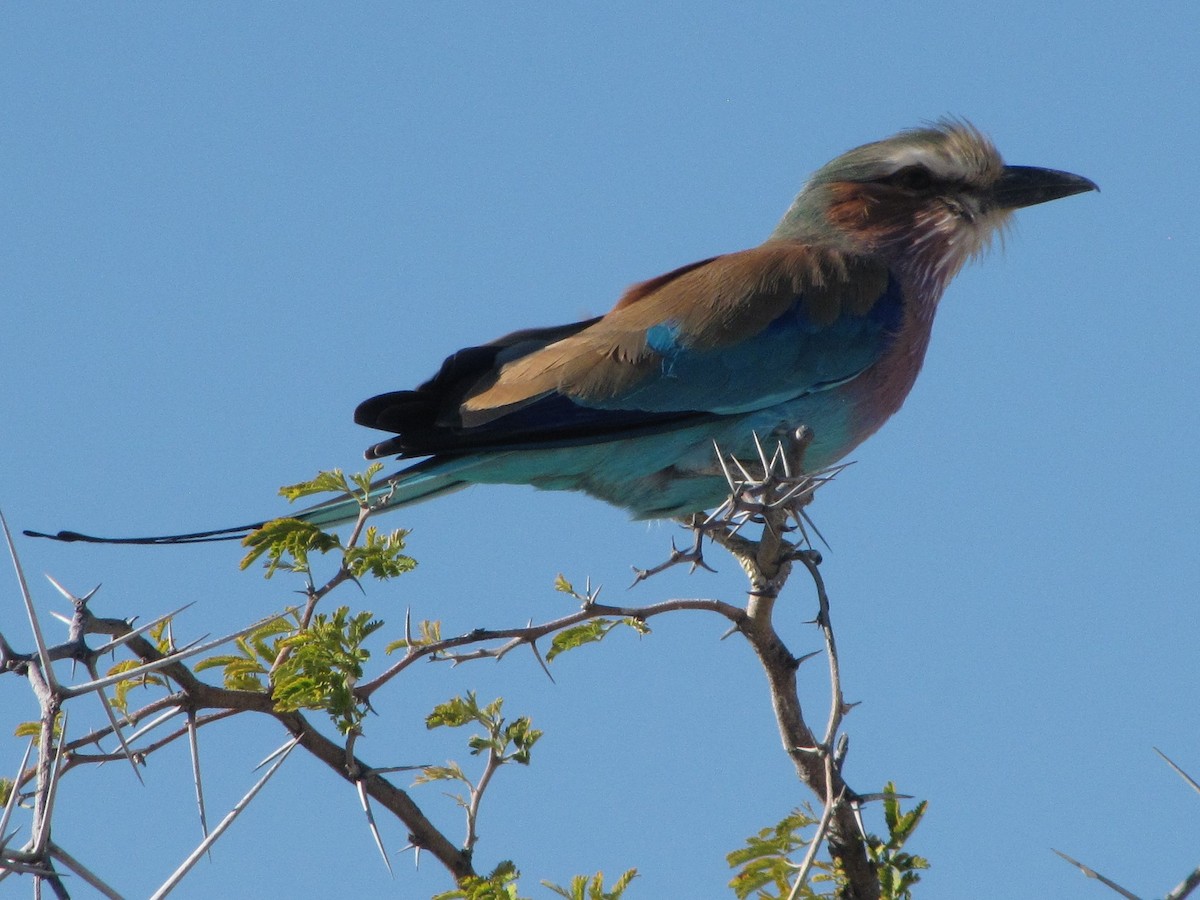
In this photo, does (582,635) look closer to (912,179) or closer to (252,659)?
(252,659)

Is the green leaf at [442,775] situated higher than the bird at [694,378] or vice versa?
the bird at [694,378]

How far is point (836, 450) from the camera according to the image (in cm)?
496

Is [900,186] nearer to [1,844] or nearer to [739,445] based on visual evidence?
[739,445]

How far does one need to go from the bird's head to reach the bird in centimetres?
1

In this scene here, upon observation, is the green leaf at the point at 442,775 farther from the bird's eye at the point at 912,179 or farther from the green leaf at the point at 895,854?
the bird's eye at the point at 912,179

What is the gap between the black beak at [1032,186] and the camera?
19.4 ft

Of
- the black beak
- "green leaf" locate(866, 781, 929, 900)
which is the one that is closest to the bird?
the black beak

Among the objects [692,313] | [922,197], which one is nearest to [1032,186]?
[922,197]

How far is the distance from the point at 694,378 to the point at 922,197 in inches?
60.1

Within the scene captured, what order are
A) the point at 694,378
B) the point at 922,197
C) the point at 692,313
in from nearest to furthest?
the point at 694,378 → the point at 692,313 → the point at 922,197

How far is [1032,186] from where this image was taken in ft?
Answer: 19.4

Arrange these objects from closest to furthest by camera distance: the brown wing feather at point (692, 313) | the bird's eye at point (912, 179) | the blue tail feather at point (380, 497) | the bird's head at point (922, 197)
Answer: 1. the blue tail feather at point (380, 497)
2. the brown wing feather at point (692, 313)
3. the bird's head at point (922, 197)
4. the bird's eye at point (912, 179)

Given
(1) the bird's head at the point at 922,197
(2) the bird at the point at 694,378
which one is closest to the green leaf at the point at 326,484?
(2) the bird at the point at 694,378

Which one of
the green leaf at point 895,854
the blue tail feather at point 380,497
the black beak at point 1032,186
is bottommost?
the green leaf at point 895,854
